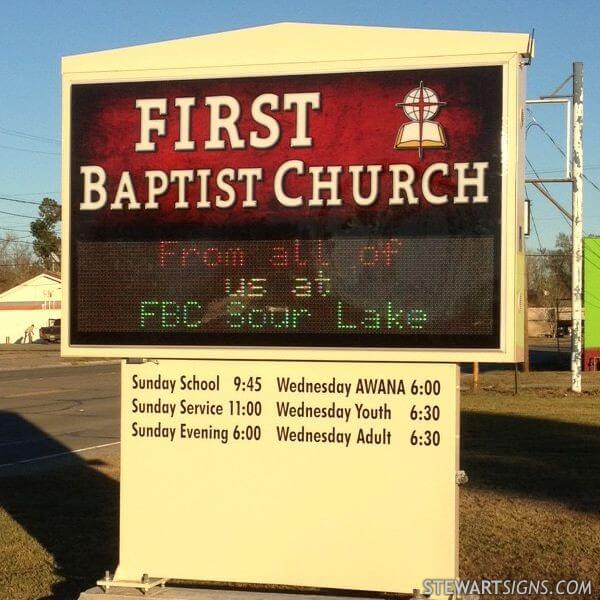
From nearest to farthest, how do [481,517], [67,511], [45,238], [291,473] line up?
1. [291,473]
2. [481,517]
3. [67,511]
4. [45,238]

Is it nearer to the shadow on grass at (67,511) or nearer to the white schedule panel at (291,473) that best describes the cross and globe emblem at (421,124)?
the white schedule panel at (291,473)

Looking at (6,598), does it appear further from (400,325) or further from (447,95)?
(447,95)

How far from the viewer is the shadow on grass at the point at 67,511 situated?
8039 mm

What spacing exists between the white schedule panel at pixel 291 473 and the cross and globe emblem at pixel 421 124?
1.22 m

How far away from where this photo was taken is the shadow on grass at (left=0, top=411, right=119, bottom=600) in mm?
8039

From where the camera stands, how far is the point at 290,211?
6273 millimetres

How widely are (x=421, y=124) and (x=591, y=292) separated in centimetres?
3907

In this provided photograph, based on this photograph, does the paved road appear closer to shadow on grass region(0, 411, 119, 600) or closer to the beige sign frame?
shadow on grass region(0, 411, 119, 600)

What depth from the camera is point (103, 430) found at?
19.0 metres

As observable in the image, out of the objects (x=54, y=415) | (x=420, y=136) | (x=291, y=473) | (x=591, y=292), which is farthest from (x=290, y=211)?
(x=591, y=292)

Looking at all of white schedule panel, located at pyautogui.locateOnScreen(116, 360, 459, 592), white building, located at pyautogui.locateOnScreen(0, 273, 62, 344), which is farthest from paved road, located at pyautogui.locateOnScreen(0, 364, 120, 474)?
white building, located at pyautogui.locateOnScreen(0, 273, 62, 344)

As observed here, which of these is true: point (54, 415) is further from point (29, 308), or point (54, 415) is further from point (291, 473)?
point (29, 308)

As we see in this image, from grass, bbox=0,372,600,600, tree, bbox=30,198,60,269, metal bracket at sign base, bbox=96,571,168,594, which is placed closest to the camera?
metal bracket at sign base, bbox=96,571,168,594

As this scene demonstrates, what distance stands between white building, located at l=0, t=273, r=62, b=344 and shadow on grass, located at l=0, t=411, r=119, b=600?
257 ft
